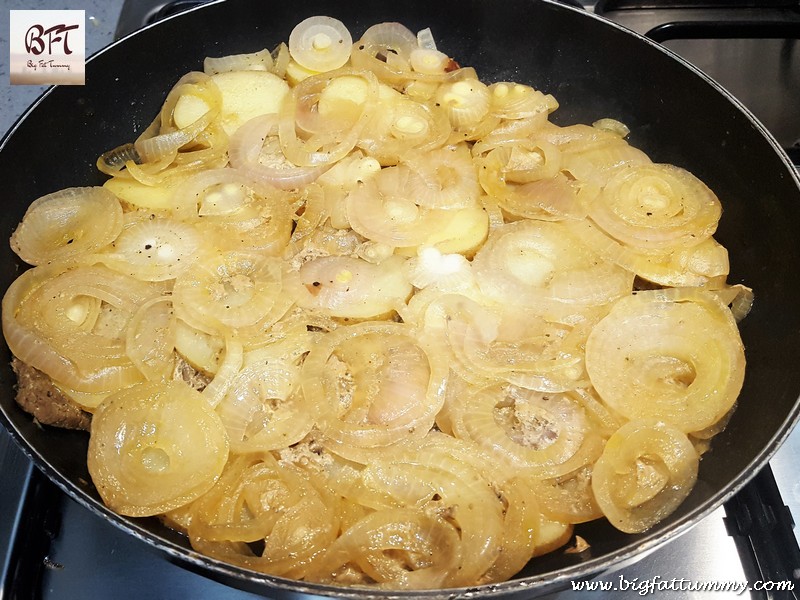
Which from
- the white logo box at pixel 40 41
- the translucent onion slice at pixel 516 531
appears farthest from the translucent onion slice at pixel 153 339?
the white logo box at pixel 40 41

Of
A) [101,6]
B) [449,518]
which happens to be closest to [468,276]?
[449,518]

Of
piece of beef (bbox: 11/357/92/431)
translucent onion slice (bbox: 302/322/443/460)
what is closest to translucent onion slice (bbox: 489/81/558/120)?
translucent onion slice (bbox: 302/322/443/460)

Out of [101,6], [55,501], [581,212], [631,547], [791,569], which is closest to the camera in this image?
[631,547]

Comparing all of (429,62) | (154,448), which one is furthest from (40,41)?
(154,448)

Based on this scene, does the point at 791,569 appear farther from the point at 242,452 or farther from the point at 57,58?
the point at 57,58

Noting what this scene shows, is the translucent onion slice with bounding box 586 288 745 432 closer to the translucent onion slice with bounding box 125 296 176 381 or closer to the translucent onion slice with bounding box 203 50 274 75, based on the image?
the translucent onion slice with bounding box 125 296 176 381

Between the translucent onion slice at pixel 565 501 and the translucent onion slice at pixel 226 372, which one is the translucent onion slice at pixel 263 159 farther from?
the translucent onion slice at pixel 565 501
